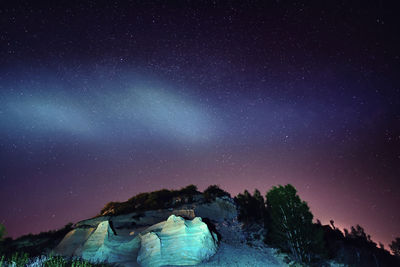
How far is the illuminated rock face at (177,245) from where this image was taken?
22.5m

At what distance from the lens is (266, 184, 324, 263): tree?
27781 mm

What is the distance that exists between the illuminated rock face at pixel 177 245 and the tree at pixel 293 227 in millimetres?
11531

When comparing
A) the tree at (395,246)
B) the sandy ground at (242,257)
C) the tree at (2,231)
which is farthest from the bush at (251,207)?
the tree at (395,246)

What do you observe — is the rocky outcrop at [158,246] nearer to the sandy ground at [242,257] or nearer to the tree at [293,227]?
the sandy ground at [242,257]

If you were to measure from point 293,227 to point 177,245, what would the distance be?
18.1 metres

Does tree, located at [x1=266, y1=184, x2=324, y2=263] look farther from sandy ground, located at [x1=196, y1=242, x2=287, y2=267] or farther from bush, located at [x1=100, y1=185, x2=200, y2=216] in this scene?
bush, located at [x1=100, y1=185, x2=200, y2=216]

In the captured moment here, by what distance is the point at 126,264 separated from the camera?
23.2 meters

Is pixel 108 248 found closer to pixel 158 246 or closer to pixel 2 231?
pixel 158 246

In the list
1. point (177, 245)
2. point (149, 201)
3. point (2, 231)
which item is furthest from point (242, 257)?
point (2, 231)

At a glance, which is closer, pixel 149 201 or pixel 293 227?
pixel 293 227

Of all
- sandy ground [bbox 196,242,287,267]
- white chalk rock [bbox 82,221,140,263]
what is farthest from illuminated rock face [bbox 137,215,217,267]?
white chalk rock [bbox 82,221,140,263]

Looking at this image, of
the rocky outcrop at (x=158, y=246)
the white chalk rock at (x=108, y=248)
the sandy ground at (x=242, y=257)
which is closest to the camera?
the rocky outcrop at (x=158, y=246)

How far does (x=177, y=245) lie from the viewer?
23.4 m

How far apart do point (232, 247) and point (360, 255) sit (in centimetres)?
2303
